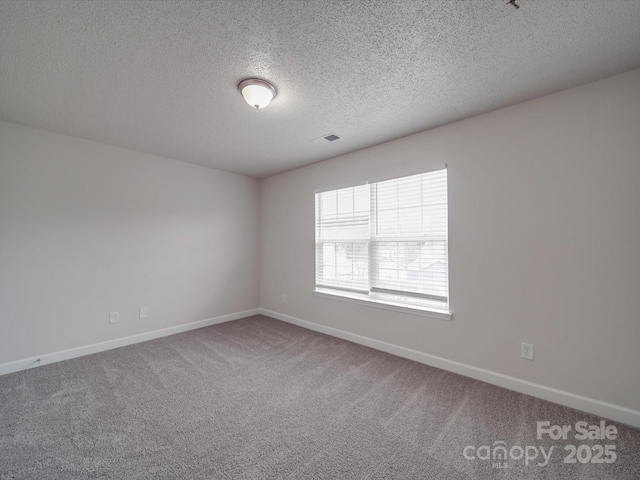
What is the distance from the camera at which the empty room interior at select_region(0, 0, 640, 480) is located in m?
1.54

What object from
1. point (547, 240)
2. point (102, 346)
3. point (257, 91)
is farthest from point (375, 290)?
point (102, 346)

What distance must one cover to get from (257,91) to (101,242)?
9.15 feet

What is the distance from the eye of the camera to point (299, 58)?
178 centimetres

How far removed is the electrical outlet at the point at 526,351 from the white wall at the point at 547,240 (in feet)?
0.13

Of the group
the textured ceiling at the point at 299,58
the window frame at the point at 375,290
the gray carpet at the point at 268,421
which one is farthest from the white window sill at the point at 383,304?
the textured ceiling at the point at 299,58

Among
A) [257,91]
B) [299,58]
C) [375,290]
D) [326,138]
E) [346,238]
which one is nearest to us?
[299,58]

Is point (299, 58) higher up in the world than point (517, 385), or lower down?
higher up

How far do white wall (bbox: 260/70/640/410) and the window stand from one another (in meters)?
0.16

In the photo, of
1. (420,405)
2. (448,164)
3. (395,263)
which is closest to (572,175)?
(448,164)

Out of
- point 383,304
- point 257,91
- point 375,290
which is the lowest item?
point 383,304

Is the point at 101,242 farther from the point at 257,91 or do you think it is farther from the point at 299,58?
the point at 299,58

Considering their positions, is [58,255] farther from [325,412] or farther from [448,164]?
[448,164]

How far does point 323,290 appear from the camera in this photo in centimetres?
391

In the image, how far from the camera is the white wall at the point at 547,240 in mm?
1889
